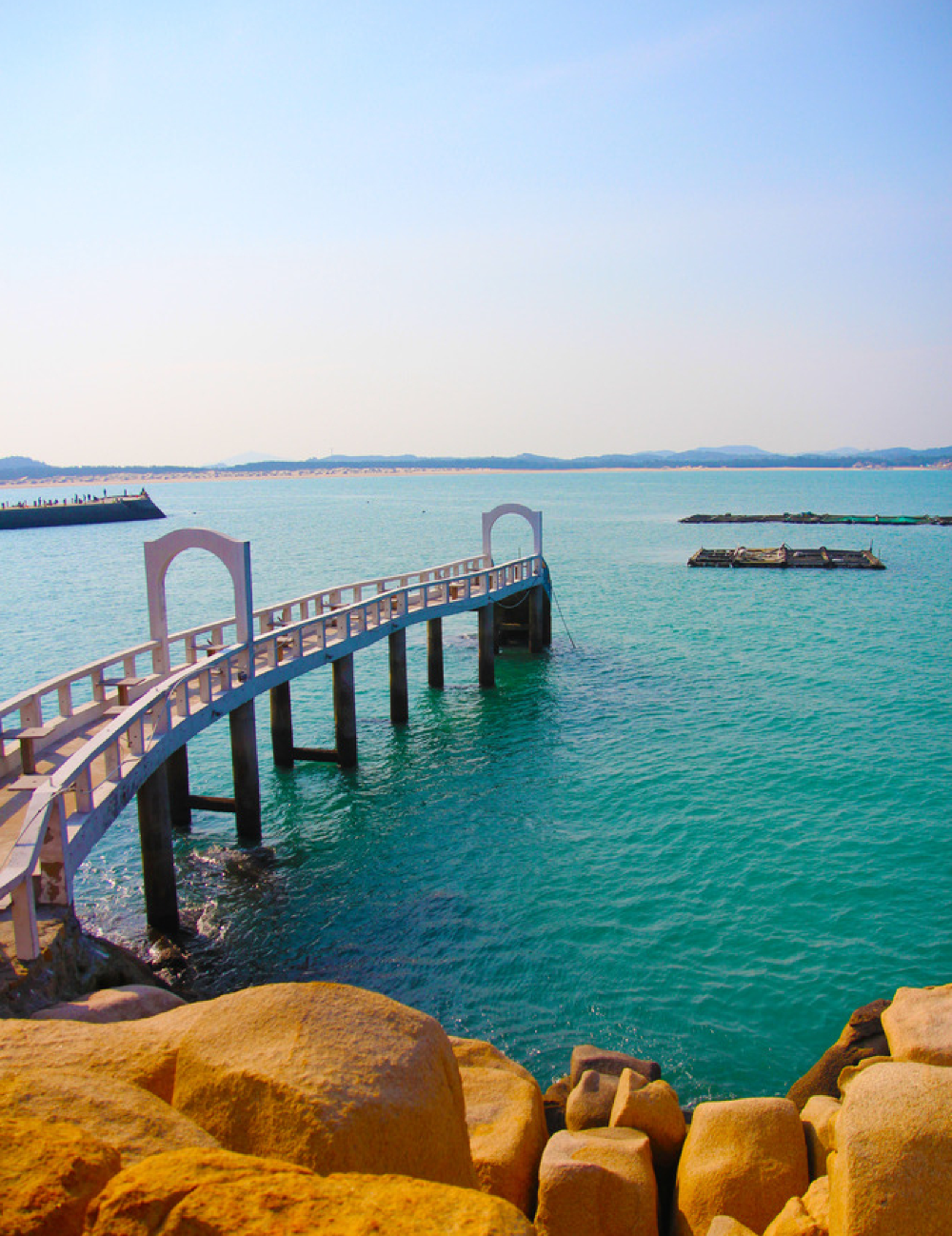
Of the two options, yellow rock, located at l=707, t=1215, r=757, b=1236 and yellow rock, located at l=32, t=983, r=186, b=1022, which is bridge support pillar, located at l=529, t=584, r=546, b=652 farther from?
yellow rock, located at l=707, t=1215, r=757, b=1236

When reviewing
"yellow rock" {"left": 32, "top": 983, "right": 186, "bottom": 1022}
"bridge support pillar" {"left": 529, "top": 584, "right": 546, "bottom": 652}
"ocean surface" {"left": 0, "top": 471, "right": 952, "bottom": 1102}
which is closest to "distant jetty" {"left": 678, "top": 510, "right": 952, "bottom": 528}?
"ocean surface" {"left": 0, "top": 471, "right": 952, "bottom": 1102}

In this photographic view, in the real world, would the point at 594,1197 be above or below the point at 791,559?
below

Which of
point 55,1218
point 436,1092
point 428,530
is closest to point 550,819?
point 436,1092

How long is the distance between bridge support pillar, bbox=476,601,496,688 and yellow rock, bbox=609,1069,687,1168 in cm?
1997

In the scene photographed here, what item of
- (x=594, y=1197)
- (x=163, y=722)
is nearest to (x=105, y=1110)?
(x=594, y=1197)

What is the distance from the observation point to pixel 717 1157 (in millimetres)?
7105

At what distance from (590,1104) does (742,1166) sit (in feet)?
5.55

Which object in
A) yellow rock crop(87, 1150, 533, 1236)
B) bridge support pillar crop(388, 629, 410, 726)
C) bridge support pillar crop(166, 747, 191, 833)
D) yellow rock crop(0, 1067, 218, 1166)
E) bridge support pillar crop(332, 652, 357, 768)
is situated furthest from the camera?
bridge support pillar crop(388, 629, 410, 726)

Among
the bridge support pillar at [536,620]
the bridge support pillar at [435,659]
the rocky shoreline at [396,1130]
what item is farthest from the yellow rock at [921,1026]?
the bridge support pillar at [536,620]

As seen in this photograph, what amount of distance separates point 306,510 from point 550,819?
468ft

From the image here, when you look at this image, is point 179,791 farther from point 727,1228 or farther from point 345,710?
point 727,1228

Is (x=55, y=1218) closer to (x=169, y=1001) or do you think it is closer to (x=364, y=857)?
(x=169, y=1001)

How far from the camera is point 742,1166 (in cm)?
700

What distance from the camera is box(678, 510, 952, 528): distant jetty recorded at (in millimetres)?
92500
